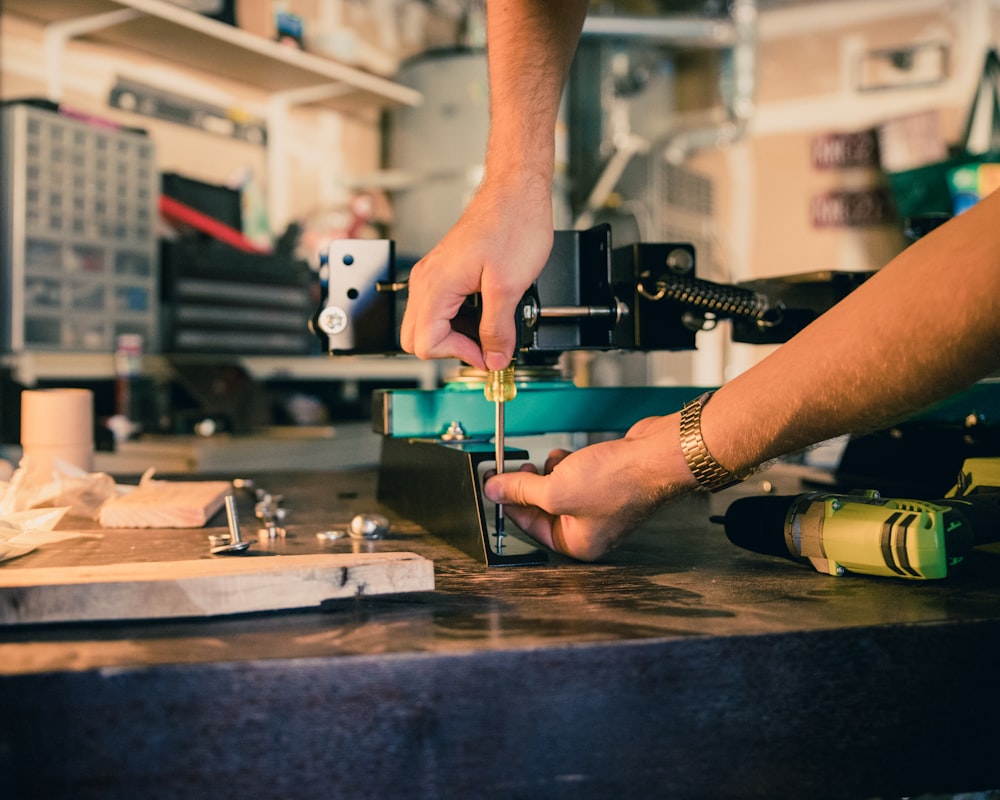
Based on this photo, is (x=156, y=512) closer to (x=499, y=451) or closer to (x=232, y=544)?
(x=232, y=544)

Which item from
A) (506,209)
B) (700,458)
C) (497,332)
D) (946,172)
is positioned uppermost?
(946,172)

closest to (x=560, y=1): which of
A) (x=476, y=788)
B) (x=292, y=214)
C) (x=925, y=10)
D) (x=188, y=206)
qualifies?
(x=476, y=788)

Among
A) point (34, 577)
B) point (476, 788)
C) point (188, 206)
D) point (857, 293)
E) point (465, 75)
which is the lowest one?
point (476, 788)

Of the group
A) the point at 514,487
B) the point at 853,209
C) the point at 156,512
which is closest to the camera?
the point at 514,487

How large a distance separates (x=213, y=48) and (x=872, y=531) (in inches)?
103

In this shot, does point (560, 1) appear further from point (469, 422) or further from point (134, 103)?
point (134, 103)

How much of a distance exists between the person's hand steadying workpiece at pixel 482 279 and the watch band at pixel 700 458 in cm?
18

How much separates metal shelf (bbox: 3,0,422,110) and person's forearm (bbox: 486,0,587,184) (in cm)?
178

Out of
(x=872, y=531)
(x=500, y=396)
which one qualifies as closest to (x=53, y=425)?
(x=500, y=396)

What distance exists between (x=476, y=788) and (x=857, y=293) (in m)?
0.39

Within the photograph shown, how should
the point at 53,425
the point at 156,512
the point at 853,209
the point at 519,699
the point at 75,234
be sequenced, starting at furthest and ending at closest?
the point at 853,209
the point at 75,234
the point at 53,425
the point at 156,512
the point at 519,699

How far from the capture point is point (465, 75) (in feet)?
10.5

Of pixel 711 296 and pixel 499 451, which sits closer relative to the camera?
pixel 499 451

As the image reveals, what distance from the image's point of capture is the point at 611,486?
27.2 inches
